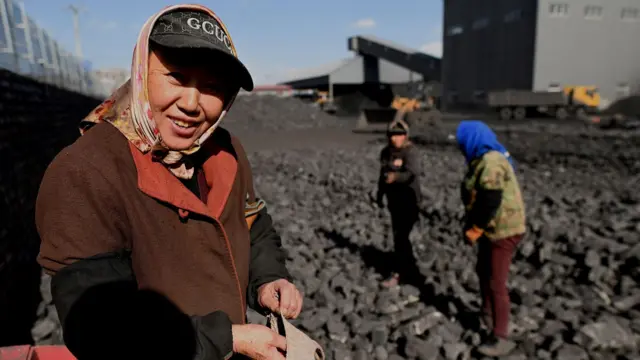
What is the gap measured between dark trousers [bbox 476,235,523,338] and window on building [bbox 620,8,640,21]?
47.4m

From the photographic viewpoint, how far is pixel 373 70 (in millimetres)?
50250

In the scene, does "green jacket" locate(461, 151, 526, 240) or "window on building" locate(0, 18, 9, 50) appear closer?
"green jacket" locate(461, 151, 526, 240)

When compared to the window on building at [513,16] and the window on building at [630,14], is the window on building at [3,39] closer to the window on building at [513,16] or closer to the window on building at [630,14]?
the window on building at [513,16]

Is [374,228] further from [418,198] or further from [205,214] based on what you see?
[205,214]

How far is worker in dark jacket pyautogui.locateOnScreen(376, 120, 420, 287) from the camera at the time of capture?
4992 mm

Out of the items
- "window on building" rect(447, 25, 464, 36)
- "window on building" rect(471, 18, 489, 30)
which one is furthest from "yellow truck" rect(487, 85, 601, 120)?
"window on building" rect(447, 25, 464, 36)

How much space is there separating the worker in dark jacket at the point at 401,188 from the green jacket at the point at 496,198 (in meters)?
1.42

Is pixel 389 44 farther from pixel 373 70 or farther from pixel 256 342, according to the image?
pixel 256 342

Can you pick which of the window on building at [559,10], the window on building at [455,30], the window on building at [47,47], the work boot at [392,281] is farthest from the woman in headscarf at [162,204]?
the window on building at [455,30]

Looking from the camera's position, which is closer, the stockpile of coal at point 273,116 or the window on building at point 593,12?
the stockpile of coal at point 273,116

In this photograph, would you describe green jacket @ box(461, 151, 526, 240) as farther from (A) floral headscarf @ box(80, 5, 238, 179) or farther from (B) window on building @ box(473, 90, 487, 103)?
(B) window on building @ box(473, 90, 487, 103)

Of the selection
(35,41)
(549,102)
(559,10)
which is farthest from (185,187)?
(559,10)

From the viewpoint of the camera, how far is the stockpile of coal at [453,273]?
149 inches

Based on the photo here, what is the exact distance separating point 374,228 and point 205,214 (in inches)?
234
